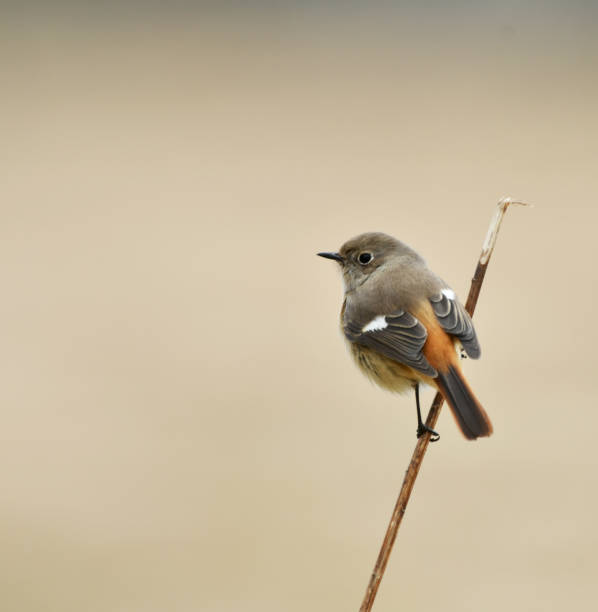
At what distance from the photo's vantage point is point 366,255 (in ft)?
14.5

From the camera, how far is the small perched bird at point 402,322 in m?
3.71

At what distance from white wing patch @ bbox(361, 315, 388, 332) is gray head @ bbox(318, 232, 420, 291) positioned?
35 centimetres

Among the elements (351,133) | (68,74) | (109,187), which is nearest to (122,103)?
(68,74)

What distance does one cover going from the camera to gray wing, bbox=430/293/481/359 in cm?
376

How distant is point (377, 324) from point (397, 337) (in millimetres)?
211

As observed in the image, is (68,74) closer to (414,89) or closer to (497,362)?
(414,89)

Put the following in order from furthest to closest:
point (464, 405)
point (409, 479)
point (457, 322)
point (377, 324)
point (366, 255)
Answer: point (366, 255), point (377, 324), point (457, 322), point (464, 405), point (409, 479)

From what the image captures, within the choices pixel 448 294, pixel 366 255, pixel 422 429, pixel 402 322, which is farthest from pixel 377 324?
pixel 422 429

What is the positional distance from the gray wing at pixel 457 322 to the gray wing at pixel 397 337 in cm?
9

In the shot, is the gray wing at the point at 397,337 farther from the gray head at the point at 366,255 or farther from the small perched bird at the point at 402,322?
the gray head at the point at 366,255

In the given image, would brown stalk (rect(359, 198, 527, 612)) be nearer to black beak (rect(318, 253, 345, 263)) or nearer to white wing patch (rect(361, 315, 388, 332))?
white wing patch (rect(361, 315, 388, 332))

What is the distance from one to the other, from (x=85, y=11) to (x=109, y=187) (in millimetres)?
8588

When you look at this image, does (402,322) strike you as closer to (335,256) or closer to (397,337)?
(397,337)

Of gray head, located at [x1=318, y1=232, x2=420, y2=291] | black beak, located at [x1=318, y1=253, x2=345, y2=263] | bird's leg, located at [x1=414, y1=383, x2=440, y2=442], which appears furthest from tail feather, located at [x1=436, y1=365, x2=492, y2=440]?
black beak, located at [x1=318, y1=253, x2=345, y2=263]
